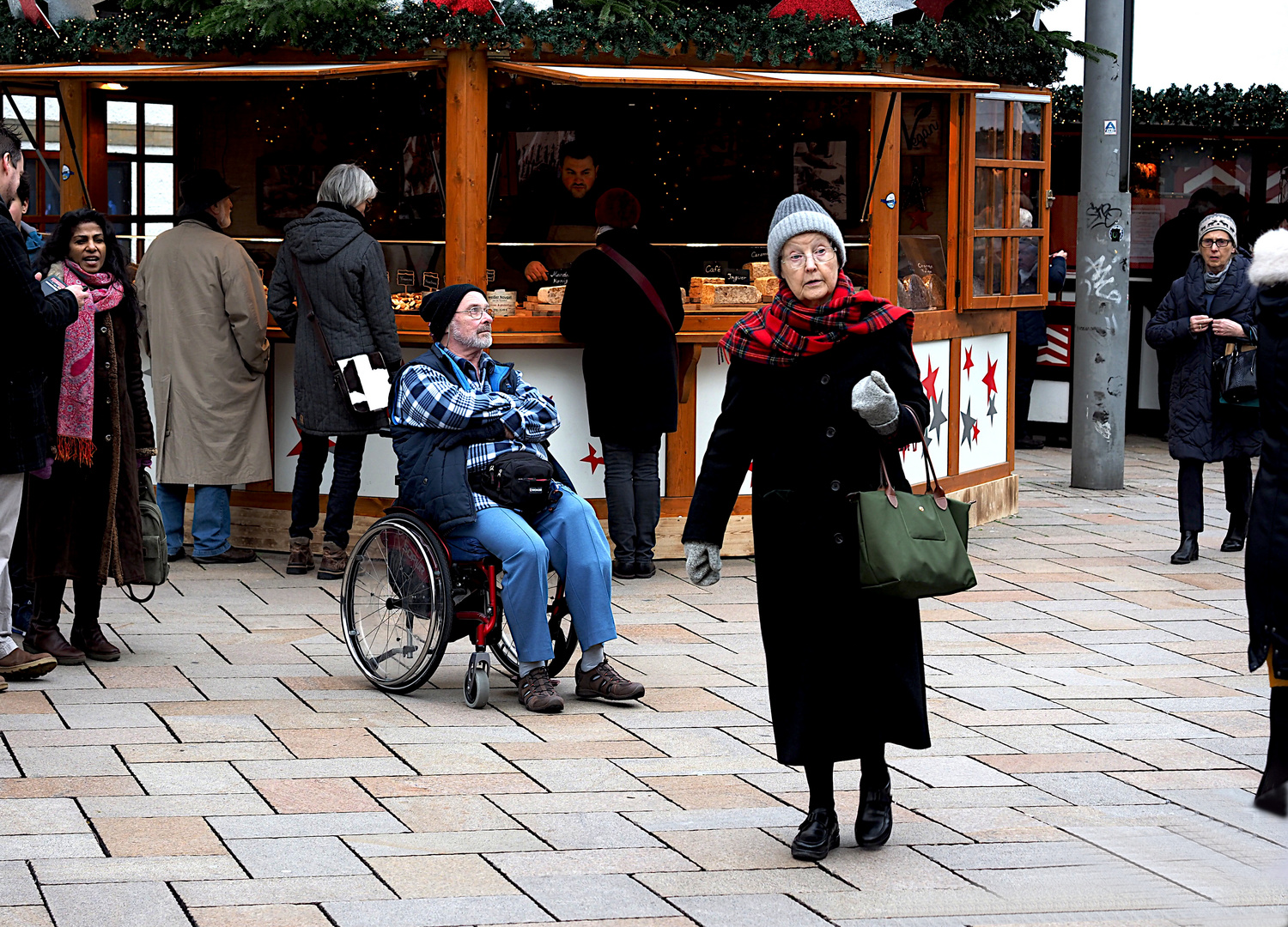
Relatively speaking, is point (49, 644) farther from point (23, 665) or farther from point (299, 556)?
point (299, 556)

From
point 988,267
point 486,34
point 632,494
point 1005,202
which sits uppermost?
point 486,34

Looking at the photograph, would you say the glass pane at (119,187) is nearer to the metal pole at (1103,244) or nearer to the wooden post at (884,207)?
the wooden post at (884,207)

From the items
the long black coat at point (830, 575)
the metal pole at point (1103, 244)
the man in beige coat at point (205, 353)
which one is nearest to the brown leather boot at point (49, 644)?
the man in beige coat at point (205, 353)

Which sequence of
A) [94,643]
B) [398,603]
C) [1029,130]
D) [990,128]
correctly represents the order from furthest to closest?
[1029,130], [990,128], [94,643], [398,603]

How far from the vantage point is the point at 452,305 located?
6.47 metres

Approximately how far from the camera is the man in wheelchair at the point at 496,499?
20.4ft

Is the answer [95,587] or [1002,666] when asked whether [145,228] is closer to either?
[95,587]

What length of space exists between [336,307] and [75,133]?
2.48 metres

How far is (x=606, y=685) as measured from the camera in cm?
633

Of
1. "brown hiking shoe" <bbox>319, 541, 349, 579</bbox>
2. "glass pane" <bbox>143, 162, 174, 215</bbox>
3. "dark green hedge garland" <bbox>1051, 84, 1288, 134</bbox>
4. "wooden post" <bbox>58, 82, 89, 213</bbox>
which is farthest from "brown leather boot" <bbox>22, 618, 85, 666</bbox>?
"dark green hedge garland" <bbox>1051, 84, 1288, 134</bbox>

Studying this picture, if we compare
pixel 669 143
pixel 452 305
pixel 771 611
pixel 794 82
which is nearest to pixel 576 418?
pixel 794 82

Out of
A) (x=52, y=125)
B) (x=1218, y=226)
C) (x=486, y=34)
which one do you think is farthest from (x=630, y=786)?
(x=52, y=125)

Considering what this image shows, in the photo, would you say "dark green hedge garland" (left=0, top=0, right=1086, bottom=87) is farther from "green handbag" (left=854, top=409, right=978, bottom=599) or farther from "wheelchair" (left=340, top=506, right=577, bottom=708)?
"green handbag" (left=854, top=409, right=978, bottom=599)

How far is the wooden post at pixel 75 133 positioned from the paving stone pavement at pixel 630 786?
2938 mm
